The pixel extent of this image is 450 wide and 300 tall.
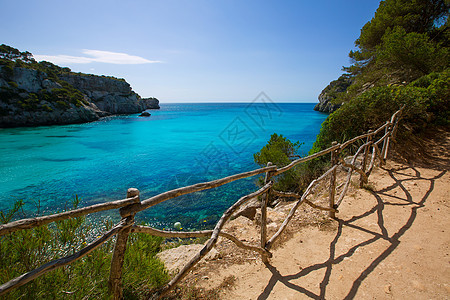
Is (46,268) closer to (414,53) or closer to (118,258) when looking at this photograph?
(118,258)

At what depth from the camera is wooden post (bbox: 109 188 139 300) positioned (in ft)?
5.82

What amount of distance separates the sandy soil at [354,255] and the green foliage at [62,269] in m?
0.67

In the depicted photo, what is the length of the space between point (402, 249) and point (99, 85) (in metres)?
71.4

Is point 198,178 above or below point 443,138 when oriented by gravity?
below

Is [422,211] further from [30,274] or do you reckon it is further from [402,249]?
[30,274]

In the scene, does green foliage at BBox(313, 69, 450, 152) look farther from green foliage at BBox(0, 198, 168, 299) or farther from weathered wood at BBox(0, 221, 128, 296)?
weathered wood at BBox(0, 221, 128, 296)

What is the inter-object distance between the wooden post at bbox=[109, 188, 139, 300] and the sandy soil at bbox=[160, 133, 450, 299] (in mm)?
1077

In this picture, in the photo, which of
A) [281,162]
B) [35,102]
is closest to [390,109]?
[281,162]

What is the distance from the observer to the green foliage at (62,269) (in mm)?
1687

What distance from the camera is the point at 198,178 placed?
42.0ft

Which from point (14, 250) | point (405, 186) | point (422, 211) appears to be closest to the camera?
point (14, 250)

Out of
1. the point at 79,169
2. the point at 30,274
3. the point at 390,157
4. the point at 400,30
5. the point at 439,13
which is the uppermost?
the point at 439,13

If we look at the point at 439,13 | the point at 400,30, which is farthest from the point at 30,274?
the point at 439,13

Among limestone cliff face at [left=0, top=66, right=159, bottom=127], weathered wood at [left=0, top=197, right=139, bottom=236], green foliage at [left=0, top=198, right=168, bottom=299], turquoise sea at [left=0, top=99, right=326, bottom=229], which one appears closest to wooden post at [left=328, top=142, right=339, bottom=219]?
green foliage at [left=0, top=198, right=168, bottom=299]
